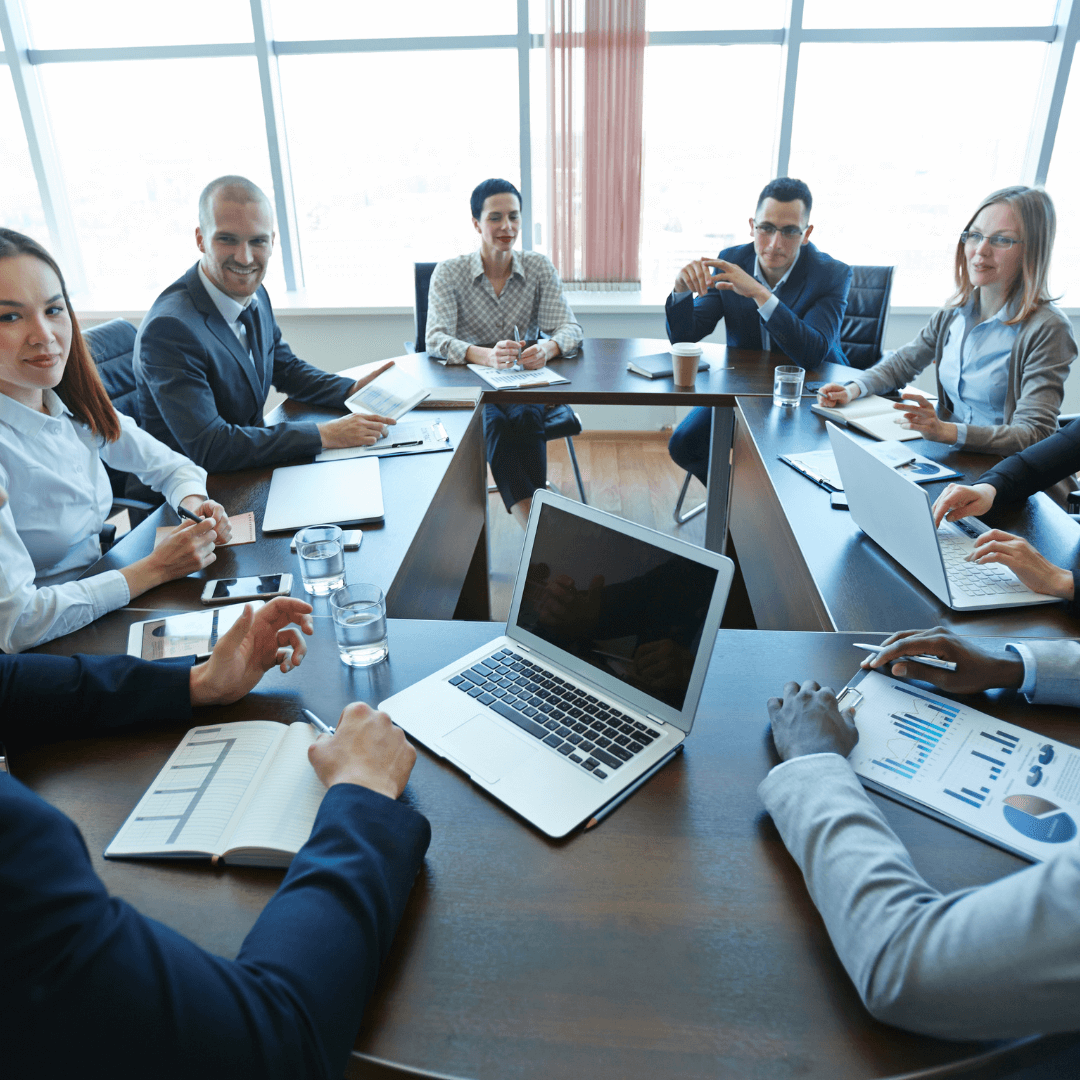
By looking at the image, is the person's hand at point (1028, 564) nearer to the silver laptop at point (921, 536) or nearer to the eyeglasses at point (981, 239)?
the silver laptop at point (921, 536)

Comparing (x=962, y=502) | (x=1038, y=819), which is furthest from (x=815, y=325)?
(x=1038, y=819)

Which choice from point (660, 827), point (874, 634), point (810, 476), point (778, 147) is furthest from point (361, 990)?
point (778, 147)

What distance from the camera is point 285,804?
83 cm

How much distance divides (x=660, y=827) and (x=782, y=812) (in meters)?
0.13

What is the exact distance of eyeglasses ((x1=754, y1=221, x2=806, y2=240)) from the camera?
273cm

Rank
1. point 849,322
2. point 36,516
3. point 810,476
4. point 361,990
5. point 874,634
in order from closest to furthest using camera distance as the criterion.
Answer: point 361,990 → point 874,634 → point 36,516 → point 810,476 → point 849,322

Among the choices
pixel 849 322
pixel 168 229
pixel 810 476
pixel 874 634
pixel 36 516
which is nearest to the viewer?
pixel 874 634

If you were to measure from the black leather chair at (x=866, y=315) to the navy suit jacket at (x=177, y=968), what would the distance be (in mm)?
3025

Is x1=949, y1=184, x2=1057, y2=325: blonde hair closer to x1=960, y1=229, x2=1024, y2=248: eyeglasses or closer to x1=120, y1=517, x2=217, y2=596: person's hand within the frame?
x1=960, y1=229, x2=1024, y2=248: eyeglasses

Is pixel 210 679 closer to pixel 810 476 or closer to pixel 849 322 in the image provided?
pixel 810 476

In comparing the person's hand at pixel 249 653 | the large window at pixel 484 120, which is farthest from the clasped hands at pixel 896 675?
the large window at pixel 484 120

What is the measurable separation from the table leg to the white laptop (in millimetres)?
1327

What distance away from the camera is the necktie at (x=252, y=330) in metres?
2.27

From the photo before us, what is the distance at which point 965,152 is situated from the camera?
161 inches
